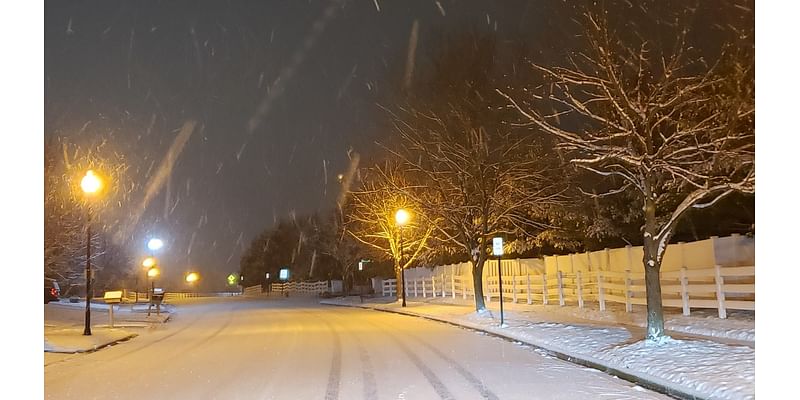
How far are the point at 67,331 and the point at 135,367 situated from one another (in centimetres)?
1130

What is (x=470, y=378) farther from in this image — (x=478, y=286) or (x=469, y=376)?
(x=478, y=286)

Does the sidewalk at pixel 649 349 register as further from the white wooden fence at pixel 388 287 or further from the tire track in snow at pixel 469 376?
the white wooden fence at pixel 388 287

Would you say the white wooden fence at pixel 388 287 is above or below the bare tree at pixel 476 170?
below

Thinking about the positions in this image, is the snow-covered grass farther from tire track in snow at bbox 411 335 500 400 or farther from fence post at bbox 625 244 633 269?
fence post at bbox 625 244 633 269

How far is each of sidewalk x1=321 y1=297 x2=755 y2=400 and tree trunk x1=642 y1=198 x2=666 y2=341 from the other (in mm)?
400

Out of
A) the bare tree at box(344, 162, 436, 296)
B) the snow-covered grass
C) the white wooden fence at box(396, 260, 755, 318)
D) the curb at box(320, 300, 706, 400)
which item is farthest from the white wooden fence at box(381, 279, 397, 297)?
the curb at box(320, 300, 706, 400)

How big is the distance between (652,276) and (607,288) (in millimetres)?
9003

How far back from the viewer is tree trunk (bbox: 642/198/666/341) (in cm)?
1350

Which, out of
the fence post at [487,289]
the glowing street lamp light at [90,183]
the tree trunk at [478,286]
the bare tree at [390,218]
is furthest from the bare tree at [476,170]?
the glowing street lamp light at [90,183]

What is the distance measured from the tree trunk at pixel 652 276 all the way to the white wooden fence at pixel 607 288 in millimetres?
2786

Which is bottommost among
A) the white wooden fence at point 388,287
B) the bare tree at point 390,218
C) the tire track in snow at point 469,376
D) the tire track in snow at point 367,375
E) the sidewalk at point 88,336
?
the tire track in snow at point 469,376

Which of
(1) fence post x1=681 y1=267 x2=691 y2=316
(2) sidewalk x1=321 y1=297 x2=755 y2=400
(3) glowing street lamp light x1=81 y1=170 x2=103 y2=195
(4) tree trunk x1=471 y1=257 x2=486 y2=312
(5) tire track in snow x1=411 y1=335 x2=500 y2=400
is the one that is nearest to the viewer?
(2) sidewalk x1=321 y1=297 x2=755 y2=400

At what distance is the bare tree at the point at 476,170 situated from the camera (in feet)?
83.4

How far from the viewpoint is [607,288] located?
22594 mm
